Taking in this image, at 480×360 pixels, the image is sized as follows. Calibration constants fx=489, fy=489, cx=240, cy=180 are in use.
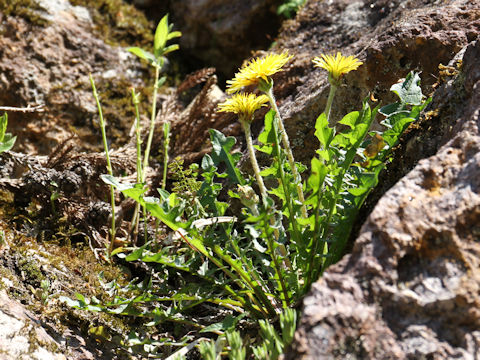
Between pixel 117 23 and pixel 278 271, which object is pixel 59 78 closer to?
pixel 117 23

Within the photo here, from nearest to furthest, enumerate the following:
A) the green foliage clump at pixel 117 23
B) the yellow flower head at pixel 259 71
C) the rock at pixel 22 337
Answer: the rock at pixel 22 337
the yellow flower head at pixel 259 71
the green foliage clump at pixel 117 23

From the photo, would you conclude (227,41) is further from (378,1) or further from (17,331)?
(17,331)

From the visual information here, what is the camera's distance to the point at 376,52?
295cm

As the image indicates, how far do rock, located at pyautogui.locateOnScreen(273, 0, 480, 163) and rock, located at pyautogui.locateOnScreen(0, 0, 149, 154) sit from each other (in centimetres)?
146

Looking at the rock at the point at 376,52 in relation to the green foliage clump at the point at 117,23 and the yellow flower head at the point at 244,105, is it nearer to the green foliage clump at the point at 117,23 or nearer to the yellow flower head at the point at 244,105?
the yellow flower head at the point at 244,105

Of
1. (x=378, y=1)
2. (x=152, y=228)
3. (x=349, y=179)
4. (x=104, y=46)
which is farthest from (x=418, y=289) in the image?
(x=104, y=46)

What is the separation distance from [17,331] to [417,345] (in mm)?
1557

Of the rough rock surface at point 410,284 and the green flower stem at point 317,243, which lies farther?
the green flower stem at point 317,243

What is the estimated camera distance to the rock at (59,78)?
12.8 feet

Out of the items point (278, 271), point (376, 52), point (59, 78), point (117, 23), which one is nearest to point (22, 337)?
point (278, 271)

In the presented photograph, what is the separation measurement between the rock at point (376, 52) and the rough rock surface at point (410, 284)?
1.85ft

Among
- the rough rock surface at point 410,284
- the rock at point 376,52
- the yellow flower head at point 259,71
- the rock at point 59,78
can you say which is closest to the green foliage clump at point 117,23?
the rock at point 59,78

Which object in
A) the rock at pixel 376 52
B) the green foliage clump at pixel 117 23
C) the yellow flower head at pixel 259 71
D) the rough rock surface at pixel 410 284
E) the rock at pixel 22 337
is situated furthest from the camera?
the green foliage clump at pixel 117 23

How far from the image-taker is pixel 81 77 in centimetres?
419
